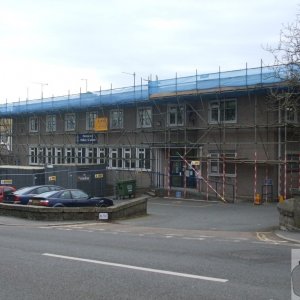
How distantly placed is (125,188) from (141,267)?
2516 centimetres

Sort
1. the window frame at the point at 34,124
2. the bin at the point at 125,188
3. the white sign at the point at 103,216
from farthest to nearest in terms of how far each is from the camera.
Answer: the window frame at the point at 34,124 → the bin at the point at 125,188 → the white sign at the point at 103,216

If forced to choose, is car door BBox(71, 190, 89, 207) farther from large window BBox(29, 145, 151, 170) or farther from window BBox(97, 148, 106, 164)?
window BBox(97, 148, 106, 164)

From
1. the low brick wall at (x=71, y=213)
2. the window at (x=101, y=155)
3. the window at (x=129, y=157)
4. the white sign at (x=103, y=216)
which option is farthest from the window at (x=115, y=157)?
the white sign at (x=103, y=216)

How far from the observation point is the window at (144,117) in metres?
36.9

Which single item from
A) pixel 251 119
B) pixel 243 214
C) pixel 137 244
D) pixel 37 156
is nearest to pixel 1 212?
pixel 243 214

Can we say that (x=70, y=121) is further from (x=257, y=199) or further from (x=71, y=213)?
(x=71, y=213)

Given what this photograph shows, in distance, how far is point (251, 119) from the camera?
3078cm

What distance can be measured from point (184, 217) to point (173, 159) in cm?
1223

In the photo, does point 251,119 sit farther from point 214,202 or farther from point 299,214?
point 299,214

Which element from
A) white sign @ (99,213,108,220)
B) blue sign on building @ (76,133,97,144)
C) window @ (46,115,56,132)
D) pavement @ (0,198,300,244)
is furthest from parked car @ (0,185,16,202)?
window @ (46,115,56,132)

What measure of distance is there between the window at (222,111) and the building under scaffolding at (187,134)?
62 mm

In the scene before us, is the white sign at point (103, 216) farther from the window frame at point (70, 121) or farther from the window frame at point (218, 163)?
the window frame at point (70, 121)

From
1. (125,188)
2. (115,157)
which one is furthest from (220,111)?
(115,157)

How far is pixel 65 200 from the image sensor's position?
23406 millimetres
